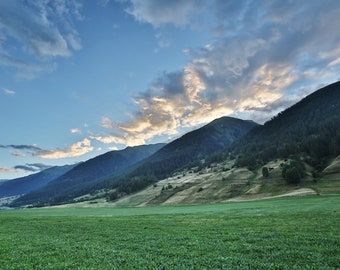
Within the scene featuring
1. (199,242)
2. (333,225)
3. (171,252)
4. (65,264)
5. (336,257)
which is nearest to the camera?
(336,257)

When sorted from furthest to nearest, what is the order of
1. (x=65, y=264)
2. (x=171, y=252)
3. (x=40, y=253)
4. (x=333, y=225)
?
(x=333, y=225)
(x=40, y=253)
(x=171, y=252)
(x=65, y=264)

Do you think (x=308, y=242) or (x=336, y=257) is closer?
(x=336, y=257)

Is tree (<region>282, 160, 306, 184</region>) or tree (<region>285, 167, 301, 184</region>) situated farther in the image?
tree (<region>282, 160, 306, 184</region>)

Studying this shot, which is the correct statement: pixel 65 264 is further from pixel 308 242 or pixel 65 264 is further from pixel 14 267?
pixel 308 242

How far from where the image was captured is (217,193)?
17912 centimetres

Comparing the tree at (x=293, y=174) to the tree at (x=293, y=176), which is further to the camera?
the tree at (x=293, y=174)

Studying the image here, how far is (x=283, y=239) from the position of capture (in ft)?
Result: 91.0

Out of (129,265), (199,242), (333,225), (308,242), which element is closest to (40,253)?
(129,265)

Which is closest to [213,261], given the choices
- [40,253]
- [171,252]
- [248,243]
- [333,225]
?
[171,252]

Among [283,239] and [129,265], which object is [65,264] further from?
[283,239]

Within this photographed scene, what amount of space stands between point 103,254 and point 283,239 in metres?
18.0

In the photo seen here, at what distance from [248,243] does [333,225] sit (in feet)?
50.1

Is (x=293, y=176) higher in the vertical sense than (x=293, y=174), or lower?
lower

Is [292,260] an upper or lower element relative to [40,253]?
lower
